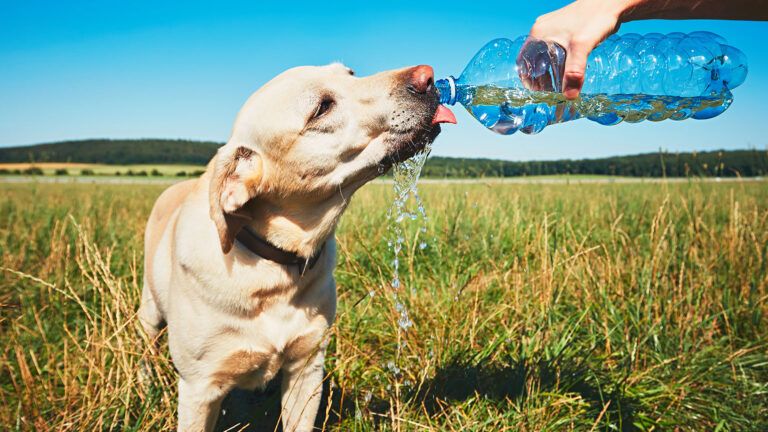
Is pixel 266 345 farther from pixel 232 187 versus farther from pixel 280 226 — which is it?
pixel 232 187

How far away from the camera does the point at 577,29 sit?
1.65 meters

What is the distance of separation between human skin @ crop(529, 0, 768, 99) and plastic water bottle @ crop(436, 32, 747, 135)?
375 millimetres

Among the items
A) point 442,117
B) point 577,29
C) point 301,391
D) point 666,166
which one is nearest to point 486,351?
point 301,391

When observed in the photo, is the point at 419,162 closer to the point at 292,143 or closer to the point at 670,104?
the point at 292,143

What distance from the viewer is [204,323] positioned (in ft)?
7.12

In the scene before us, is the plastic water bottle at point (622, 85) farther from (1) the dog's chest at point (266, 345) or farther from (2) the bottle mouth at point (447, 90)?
(1) the dog's chest at point (266, 345)

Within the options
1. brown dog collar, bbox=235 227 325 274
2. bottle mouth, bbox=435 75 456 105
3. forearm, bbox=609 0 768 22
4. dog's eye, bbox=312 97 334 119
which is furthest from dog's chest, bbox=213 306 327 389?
forearm, bbox=609 0 768 22

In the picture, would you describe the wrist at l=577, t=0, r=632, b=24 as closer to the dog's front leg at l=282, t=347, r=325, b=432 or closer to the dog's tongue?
the dog's tongue

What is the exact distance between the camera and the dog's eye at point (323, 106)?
2.27 metres

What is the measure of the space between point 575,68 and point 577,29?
0.19 meters

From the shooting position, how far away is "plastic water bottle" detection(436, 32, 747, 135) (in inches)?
90.7

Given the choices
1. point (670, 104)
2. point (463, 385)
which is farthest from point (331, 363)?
point (670, 104)

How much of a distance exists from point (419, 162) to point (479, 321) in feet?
4.25

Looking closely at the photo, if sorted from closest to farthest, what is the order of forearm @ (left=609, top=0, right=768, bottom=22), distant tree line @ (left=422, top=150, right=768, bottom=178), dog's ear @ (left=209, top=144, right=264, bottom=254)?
forearm @ (left=609, top=0, right=768, bottom=22) → dog's ear @ (left=209, top=144, right=264, bottom=254) → distant tree line @ (left=422, top=150, right=768, bottom=178)
